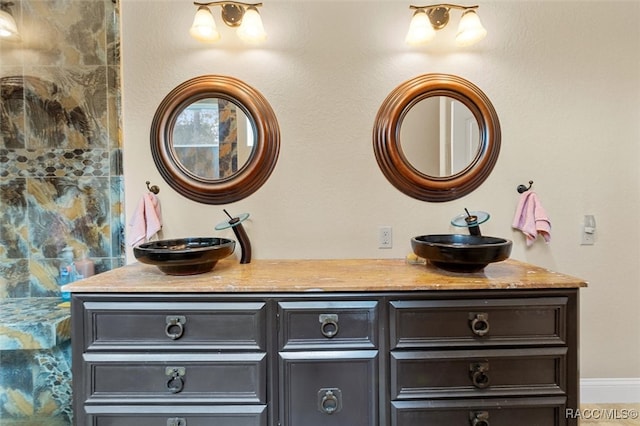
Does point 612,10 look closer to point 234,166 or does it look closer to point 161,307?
point 234,166

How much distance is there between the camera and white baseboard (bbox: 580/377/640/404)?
209 cm

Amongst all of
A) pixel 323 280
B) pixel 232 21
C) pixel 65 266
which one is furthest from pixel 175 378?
pixel 232 21

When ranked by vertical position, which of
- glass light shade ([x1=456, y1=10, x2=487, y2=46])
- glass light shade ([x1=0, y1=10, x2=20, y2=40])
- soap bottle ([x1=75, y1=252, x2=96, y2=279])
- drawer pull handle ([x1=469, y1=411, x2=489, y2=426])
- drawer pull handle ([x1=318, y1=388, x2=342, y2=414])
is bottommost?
drawer pull handle ([x1=469, y1=411, x2=489, y2=426])

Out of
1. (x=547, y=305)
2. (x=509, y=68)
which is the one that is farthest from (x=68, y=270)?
(x=509, y=68)

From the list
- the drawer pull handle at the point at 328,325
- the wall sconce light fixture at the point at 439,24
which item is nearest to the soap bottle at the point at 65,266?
the drawer pull handle at the point at 328,325

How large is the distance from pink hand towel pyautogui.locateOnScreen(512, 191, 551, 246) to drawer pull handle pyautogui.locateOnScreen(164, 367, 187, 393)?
Result: 2.04m

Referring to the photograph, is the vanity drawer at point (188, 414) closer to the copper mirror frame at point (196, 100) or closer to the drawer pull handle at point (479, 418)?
the drawer pull handle at point (479, 418)

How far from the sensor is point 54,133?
2.06 m

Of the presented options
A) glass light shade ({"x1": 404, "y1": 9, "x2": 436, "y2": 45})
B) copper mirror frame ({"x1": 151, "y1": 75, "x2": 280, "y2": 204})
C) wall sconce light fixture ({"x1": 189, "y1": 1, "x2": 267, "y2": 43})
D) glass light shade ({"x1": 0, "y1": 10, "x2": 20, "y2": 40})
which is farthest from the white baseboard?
glass light shade ({"x1": 0, "y1": 10, "x2": 20, "y2": 40})

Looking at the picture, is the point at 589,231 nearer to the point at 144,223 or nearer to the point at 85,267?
the point at 144,223

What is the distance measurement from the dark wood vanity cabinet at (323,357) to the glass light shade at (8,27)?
1853 mm

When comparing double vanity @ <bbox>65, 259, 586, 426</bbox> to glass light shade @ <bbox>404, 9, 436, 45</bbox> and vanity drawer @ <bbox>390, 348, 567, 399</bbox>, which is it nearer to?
vanity drawer @ <bbox>390, 348, 567, 399</bbox>

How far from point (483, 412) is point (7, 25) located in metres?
3.40

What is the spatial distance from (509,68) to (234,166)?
1844mm
